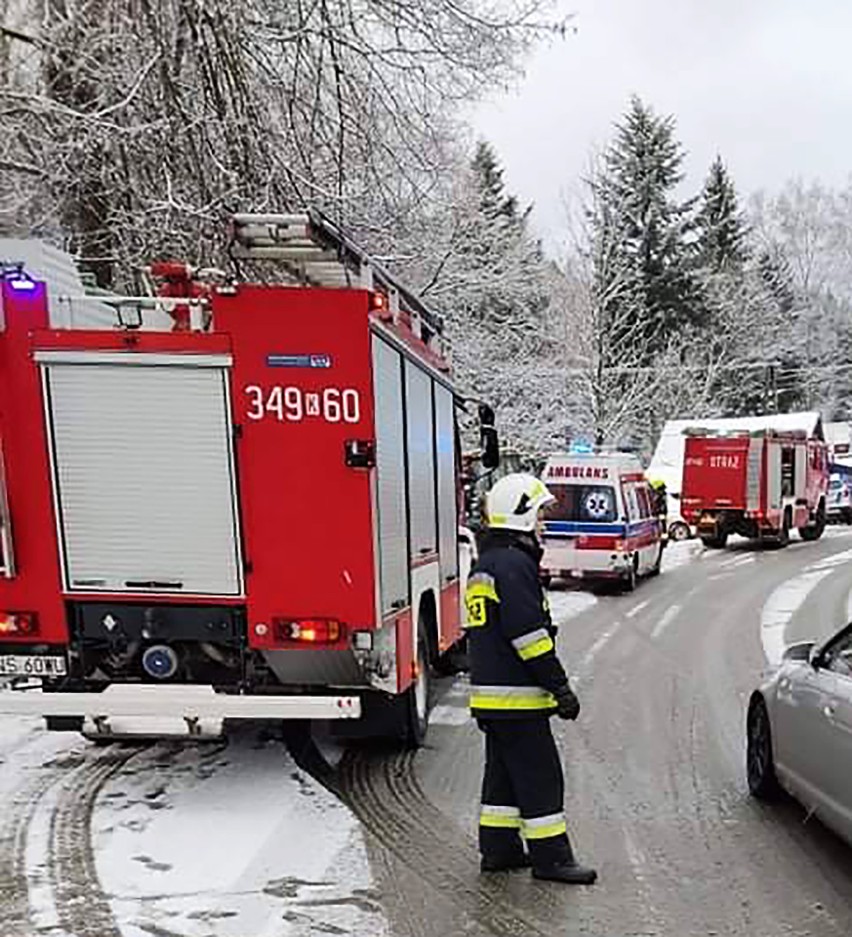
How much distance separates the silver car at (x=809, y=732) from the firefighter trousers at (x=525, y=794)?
1285 mm

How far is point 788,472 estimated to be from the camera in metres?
28.5

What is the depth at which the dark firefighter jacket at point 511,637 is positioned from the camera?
510cm

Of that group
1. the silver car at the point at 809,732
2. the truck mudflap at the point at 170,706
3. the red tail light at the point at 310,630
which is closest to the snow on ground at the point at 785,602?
the silver car at the point at 809,732

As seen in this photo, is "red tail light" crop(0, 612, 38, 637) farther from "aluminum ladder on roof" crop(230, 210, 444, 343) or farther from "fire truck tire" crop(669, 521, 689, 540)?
"fire truck tire" crop(669, 521, 689, 540)

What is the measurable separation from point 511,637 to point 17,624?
9.83 ft

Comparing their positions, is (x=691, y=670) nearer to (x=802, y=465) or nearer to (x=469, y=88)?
(x=469, y=88)

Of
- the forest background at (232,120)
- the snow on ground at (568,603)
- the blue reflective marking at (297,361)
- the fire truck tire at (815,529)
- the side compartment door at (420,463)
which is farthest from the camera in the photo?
the fire truck tire at (815,529)

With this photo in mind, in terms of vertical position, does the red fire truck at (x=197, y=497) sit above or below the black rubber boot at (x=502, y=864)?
above

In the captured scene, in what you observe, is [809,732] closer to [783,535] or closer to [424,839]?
[424,839]

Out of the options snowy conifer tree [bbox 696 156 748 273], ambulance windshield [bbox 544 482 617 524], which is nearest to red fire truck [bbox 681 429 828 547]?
ambulance windshield [bbox 544 482 617 524]

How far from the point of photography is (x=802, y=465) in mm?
29828

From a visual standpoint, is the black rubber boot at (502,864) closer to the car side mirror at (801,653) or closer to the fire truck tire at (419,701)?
the car side mirror at (801,653)

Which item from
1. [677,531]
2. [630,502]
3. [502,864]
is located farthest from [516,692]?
[677,531]

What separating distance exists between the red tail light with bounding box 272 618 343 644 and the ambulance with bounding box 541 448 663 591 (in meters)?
11.8
